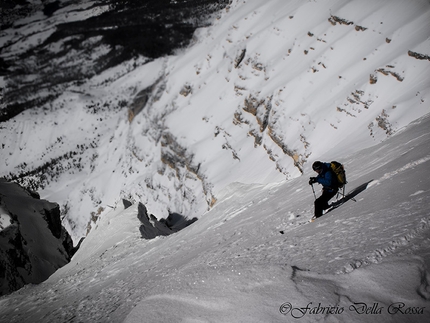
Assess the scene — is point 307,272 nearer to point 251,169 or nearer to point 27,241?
point 27,241

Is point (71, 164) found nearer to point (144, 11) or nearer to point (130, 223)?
point (130, 223)

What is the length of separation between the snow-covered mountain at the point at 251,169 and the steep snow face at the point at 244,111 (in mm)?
211

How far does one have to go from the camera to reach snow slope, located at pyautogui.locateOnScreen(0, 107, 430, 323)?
96.6 inches

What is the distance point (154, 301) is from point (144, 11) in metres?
142

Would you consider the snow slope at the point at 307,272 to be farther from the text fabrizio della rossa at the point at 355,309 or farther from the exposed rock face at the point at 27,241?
the exposed rock face at the point at 27,241

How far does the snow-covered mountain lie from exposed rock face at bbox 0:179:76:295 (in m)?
3.81

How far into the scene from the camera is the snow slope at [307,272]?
2453 mm

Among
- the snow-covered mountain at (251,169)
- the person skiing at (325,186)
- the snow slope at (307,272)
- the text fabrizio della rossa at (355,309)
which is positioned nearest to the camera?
the text fabrizio della rossa at (355,309)

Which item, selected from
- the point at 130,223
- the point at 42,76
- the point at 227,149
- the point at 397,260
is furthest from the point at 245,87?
the point at 42,76

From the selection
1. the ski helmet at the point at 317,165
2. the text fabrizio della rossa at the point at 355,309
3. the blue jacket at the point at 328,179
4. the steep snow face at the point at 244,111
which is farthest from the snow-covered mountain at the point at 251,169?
the ski helmet at the point at 317,165

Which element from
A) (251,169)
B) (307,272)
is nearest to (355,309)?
(307,272)

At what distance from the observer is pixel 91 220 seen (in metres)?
52.5

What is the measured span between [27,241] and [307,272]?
20.7 m

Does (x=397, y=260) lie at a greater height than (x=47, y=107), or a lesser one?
lesser
